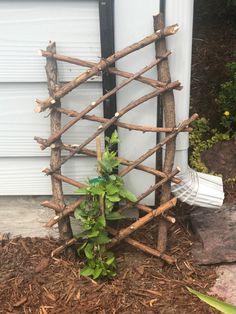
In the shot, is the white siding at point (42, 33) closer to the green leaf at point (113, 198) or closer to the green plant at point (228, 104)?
the green leaf at point (113, 198)

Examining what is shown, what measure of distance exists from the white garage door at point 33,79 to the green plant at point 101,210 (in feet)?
1.00

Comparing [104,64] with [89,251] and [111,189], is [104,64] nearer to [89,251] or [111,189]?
[111,189]

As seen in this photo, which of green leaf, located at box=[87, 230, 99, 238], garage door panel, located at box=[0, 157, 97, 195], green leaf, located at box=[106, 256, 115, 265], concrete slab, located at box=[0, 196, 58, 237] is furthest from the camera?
concrete slab, located at box=[0, 196, 58, 237]

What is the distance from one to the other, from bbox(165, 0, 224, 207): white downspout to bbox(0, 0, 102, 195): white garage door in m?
0.37

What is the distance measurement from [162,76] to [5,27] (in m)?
0.79

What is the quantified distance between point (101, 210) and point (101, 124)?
44cm

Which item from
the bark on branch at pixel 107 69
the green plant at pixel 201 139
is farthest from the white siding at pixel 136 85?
the green plant at pixel 201 139

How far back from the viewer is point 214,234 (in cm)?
262

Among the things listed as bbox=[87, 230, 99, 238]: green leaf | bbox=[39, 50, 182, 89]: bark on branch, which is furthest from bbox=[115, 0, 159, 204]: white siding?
bbox=[87, 230, 99, 238]: green leaf

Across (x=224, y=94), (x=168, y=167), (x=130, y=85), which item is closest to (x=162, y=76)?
(x=130, y=85)

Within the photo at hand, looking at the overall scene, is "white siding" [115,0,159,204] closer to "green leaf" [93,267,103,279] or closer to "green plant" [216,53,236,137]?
"green leaf" [93,267,103,279]

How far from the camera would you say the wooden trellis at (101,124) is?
2156 mm

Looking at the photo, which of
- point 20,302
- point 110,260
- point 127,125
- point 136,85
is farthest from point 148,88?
point 20,302

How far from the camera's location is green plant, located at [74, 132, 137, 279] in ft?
7.20
